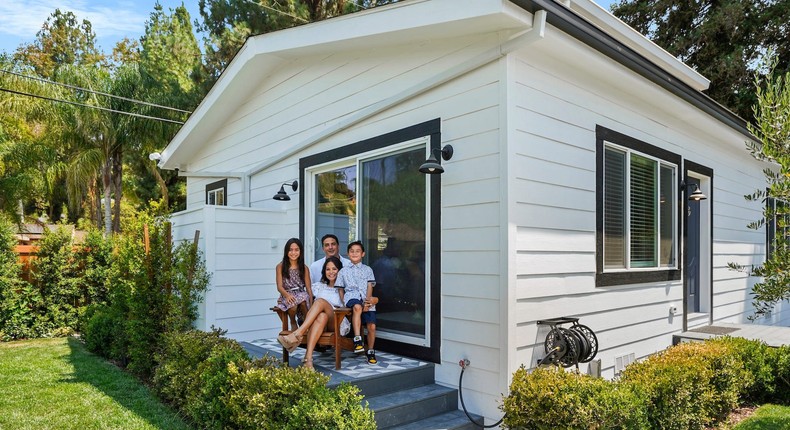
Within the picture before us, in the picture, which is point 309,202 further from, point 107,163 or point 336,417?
point 107,163

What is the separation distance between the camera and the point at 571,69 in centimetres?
464

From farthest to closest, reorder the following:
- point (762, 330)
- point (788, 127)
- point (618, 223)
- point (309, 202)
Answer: point (762, 330), point (309, 202), point (618, 223), point (788, 127)

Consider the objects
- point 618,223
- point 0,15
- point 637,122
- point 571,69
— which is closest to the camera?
point 571,69

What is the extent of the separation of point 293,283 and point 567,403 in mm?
2858

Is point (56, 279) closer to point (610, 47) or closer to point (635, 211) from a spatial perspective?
point (635, 211)

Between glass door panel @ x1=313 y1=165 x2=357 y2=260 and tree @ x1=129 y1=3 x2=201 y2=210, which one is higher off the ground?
tree @ x1=129 y1=3 x2=201 y2=210

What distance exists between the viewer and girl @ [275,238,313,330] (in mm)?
5039

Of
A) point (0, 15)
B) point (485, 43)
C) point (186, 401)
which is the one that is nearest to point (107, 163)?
point (0, 15)

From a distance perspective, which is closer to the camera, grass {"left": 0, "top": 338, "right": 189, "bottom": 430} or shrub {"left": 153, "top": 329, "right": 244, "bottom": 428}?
shrub {"left": 153, "top": 329, "right": 244, "bottom": 428}

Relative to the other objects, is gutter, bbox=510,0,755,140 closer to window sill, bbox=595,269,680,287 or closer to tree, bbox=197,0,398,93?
window sill, bbox=595,269,680,287

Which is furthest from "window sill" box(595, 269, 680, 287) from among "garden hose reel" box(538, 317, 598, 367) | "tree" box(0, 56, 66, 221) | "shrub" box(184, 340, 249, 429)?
"tree" box(0, 56, 66, 221)

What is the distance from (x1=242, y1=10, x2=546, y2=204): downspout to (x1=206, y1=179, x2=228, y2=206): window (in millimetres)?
2132

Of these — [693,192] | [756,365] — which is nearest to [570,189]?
[756,365]

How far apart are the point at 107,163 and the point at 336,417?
45.4 ft
